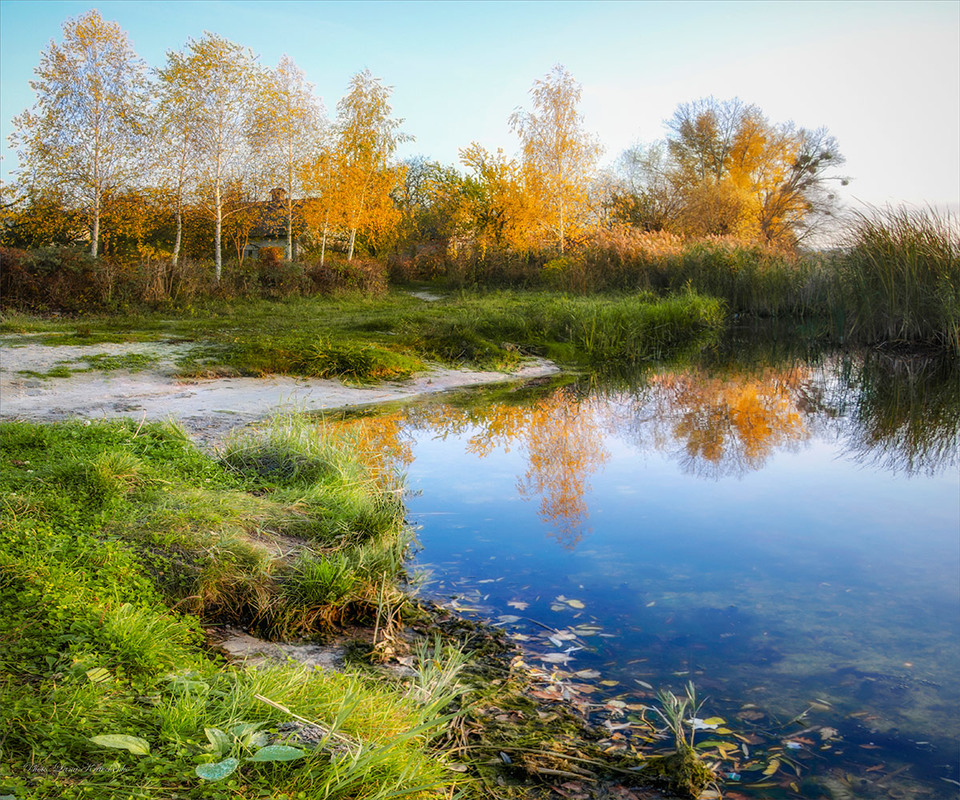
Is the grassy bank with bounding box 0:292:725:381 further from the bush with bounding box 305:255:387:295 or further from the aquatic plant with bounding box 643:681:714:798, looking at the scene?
the aquatic plant with bounding box 643:681:714:798

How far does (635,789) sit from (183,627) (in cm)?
176

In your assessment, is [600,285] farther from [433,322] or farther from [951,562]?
[951,562]

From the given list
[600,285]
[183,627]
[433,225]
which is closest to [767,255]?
[600,285]

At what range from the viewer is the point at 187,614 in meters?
3.14

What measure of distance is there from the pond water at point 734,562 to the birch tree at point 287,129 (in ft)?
75.3

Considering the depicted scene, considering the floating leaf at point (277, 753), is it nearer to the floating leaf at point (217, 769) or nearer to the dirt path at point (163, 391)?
the floating leaf at point (217, 769)

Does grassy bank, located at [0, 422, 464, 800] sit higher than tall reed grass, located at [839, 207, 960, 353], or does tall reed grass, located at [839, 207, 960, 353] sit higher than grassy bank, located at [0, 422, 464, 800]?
tall reed grass, located at [839, 207, 960, 353]

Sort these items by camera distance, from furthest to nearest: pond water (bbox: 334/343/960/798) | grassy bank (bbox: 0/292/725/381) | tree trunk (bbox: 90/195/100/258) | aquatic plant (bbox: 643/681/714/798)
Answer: tree trunk (bbox: 90/195/100/258) < grassy bank (bbox: 0/292/725/381) < pond water (bbox: 334/343/960/798) < aquatic plant (bbox: 643/681/714/798)

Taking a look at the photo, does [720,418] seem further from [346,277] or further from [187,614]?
[346,277]

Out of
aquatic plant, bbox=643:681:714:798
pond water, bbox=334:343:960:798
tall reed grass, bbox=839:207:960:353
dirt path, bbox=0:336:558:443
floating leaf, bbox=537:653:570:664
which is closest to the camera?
aquatic plant, bbox=643:681:714:798

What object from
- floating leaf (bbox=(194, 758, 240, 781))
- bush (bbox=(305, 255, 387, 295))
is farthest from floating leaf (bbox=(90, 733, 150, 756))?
bush (bbox=(305, 255, 387, 295))

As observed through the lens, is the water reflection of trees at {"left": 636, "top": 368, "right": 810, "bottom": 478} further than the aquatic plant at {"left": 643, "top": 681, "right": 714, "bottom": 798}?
Yes

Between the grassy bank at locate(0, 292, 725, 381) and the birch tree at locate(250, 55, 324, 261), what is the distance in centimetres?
1276

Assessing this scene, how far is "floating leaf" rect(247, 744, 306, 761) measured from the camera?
5.98ft
